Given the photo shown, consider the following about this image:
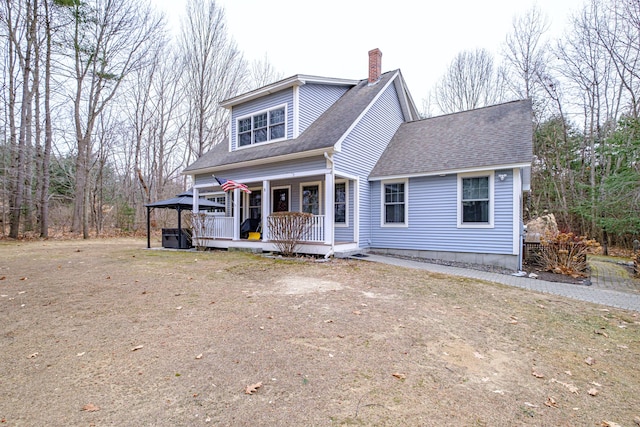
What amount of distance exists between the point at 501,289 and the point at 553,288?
1422mm

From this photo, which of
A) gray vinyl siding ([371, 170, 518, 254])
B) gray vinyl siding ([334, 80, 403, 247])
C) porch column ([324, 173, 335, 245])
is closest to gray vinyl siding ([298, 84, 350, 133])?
gray vinyl siding ([334, 80, 403, 247])

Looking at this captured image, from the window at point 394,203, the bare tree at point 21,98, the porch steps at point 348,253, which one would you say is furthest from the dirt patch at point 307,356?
the bare tree at point 21,98

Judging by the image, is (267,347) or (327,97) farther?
(327,97)

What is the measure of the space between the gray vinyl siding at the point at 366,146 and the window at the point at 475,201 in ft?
10.2

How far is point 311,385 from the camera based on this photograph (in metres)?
2.68

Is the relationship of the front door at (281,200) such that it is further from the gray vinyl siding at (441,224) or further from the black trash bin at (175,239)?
the black trash bin at (175,239)

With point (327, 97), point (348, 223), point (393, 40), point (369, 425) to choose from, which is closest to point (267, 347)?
point (369, 425)

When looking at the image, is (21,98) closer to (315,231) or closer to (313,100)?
(313,100)

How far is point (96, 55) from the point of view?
56.1 feet

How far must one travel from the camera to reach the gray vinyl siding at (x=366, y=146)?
33.9ft

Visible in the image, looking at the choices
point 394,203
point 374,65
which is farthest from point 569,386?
point 374,65

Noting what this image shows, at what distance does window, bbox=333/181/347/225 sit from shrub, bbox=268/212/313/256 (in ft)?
6.75

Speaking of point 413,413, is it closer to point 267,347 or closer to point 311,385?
point 311,385

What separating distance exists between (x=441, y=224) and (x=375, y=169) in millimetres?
3032
